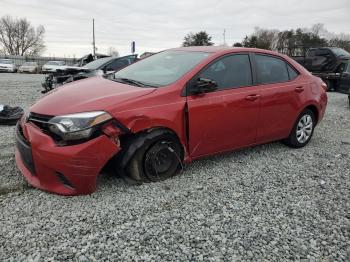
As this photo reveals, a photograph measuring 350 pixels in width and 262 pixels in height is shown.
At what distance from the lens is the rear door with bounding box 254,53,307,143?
4703mm

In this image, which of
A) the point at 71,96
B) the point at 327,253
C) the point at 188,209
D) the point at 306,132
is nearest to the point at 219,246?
the point at 188,209

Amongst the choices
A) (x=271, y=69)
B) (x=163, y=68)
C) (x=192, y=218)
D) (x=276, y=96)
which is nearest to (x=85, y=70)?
(x=163, y=68)

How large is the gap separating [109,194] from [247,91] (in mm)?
2229

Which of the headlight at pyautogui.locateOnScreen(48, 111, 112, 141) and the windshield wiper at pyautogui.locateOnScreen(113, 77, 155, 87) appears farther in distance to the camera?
the windshield wiper at pyautogui.locateOnScreen(113, 77, 155, 87)

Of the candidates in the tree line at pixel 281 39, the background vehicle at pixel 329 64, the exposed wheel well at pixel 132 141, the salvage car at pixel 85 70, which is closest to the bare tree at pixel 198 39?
the tree line at pixel 281 39

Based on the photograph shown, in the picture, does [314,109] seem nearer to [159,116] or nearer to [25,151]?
[159,116]

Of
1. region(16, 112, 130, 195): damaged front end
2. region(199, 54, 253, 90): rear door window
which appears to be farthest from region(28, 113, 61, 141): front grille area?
region(199, 54, 253, 90): rear door window

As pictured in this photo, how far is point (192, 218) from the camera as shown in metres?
3.12

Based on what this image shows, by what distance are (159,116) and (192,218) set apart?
44.8 inches

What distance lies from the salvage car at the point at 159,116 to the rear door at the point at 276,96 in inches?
0.6

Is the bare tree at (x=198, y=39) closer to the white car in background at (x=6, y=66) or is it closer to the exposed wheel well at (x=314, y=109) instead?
the white car in background at (x=6, y=66)

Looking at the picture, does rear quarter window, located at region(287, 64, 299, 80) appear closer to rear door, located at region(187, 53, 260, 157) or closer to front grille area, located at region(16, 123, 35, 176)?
rear door, located at region(187, 53, 260, 157)

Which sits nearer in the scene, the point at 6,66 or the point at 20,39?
the point at 6,66

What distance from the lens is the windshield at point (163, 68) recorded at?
403 centimetres
